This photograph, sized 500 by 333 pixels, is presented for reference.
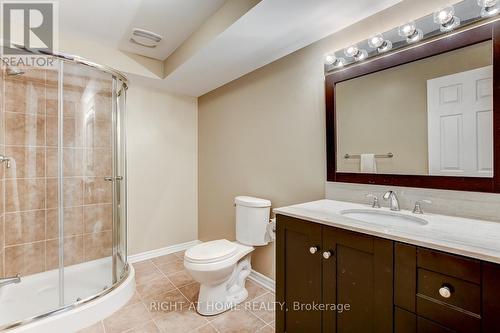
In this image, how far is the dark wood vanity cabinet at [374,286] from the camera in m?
0.79

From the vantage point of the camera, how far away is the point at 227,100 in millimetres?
2766

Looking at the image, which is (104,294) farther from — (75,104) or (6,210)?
(75,104)

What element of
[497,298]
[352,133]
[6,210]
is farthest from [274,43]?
Answer: [6,210]

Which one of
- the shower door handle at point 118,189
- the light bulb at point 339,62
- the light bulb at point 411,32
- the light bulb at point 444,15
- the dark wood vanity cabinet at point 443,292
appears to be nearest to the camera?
the dark wood vanity cabinet at point 443,292

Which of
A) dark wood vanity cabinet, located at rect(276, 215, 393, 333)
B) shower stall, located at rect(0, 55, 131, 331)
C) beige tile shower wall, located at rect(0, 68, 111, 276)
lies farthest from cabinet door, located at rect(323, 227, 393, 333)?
beige tile shower wall, located at rect(0, 68, 111, 276)

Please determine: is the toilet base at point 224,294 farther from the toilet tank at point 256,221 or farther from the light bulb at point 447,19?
the light bulb at point 447,19

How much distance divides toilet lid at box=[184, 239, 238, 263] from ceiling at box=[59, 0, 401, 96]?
1.59 metres

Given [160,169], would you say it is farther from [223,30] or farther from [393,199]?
[393,199]

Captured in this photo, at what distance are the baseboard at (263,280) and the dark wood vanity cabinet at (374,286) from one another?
73 cm

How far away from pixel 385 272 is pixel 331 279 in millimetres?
281

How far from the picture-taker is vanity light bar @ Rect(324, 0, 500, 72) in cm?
114

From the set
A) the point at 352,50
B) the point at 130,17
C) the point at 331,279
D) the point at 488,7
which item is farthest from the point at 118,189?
the point at 488,7

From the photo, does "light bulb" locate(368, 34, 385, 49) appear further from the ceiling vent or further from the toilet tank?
the ceiling vent

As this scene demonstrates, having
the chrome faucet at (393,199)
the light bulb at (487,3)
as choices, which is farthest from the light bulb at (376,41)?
the chrome faucet at (393,199)
